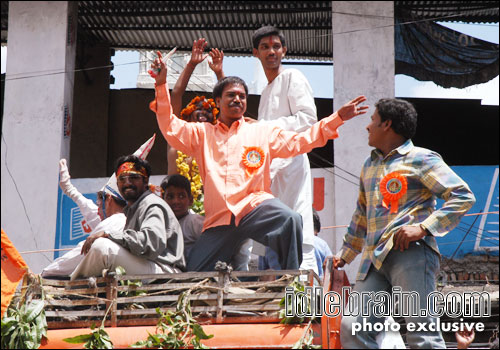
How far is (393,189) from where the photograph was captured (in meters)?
4.01

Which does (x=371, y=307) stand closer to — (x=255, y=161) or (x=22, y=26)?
(x=255, y=161)

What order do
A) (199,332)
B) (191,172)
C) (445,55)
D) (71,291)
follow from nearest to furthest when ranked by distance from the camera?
(199,332) → (71,291) → (191,172) → (445,55)

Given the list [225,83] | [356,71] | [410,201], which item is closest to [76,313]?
[225,83]

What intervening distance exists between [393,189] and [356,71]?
7.07 meters

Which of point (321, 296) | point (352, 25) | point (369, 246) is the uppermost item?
point (352, 25)

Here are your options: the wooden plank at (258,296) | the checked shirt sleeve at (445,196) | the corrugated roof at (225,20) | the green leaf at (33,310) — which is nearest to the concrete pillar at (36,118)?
the corrugated roof at (225,20)

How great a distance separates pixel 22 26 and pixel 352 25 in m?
5.12

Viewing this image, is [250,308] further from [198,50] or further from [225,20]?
[225,20]

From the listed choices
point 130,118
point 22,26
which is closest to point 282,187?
point 22,26

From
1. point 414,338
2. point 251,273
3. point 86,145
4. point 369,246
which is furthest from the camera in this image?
point 86,145

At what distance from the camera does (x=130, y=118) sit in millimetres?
14062

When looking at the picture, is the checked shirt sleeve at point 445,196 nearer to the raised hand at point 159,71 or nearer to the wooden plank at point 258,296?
the wooden plank at point 258,296

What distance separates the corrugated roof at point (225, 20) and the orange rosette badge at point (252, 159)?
6.80m

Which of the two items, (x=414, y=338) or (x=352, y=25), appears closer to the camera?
(x=414, y=338)
